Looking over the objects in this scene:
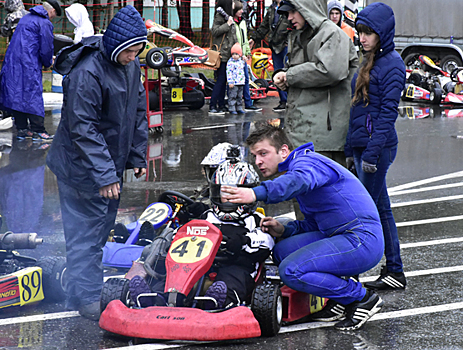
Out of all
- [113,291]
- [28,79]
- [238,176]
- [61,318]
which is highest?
[28,79]

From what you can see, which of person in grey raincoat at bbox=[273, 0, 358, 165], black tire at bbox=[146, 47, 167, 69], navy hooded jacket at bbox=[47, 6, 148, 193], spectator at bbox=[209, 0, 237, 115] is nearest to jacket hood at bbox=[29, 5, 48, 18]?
black tire at bbox=[146, 47, 167, 69]

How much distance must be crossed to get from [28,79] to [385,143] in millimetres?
7047

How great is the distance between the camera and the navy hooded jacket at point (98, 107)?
3.88m

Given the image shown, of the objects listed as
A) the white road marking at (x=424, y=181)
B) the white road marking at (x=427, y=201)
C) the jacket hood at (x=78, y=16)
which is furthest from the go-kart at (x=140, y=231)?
the jacket hood at (x=78, y=16)

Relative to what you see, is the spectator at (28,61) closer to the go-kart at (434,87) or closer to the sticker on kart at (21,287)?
the sticker on kart at (21,287)

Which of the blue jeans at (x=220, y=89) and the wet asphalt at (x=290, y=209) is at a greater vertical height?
the blue jeans at (x=220, y=89)

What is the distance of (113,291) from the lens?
147 inches

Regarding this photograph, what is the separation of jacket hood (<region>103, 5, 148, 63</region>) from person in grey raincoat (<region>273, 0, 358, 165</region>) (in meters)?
1.34

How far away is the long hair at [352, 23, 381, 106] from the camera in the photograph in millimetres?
4357

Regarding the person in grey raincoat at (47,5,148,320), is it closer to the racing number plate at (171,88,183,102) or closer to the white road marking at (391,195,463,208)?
the white road marking at (391,195,463,208)

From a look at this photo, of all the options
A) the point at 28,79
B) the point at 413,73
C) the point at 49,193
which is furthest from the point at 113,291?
the point at 413,73

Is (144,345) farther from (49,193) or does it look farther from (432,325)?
(49,193)

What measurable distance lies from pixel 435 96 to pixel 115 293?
1341cm

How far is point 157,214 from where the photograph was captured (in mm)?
5207
